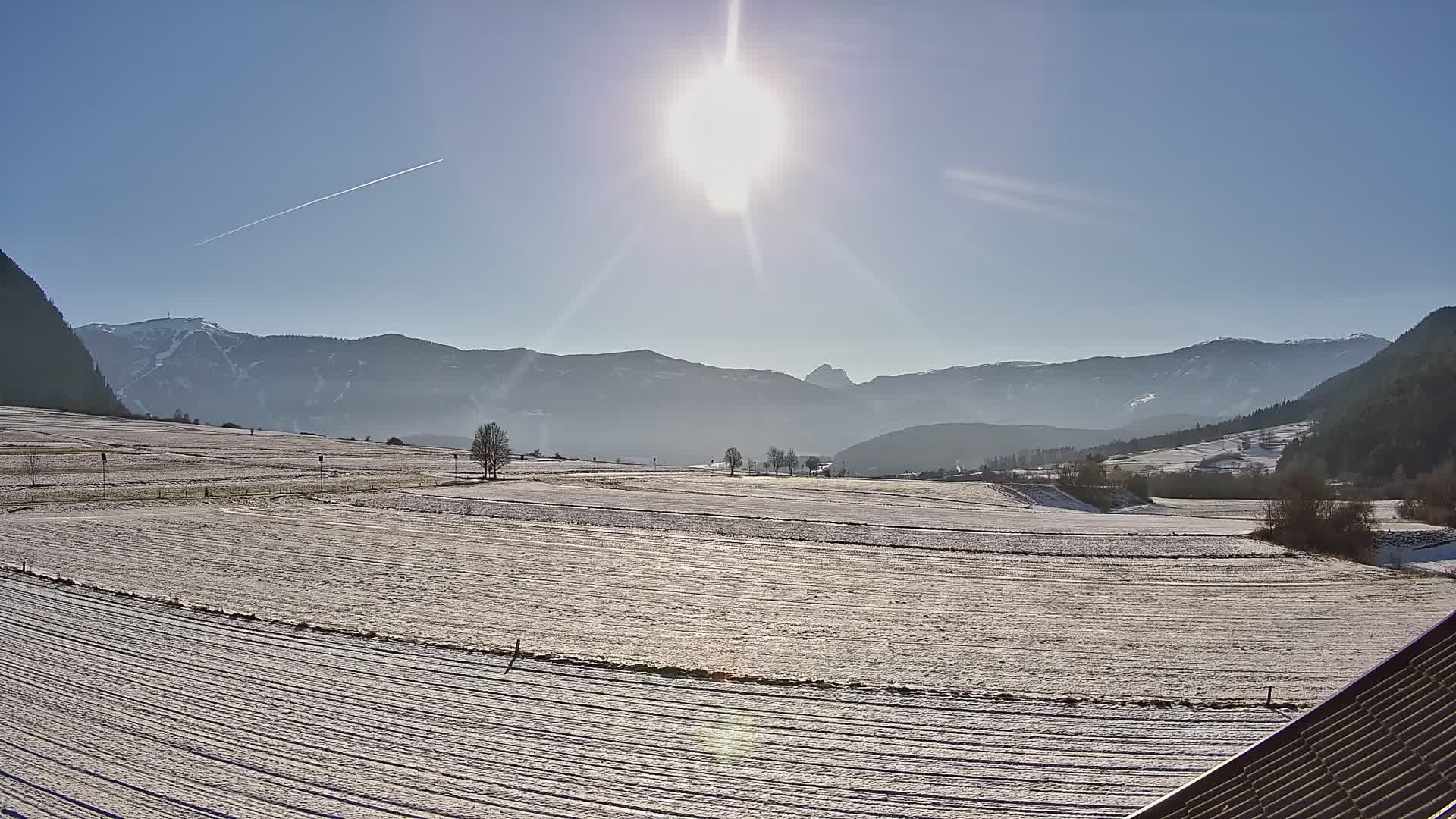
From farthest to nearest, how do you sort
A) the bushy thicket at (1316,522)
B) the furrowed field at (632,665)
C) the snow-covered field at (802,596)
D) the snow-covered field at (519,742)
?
the bushy thicket at (1316,522) → the snow-covered field at (802,596) → the furrowed field at (632,665) → the snow-covered field at (519,742)

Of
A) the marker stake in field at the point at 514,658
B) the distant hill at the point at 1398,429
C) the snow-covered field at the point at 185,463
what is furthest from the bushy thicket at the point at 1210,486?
the marker stake in field at the point at 514,658

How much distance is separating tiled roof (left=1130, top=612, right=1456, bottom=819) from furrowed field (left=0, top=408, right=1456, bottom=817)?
6580 millimetres

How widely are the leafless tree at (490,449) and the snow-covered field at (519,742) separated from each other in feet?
239

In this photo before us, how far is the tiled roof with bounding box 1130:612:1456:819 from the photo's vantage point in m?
5.51

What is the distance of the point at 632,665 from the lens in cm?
2006

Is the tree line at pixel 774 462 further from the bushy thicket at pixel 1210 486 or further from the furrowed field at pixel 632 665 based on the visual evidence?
the furrowed field at pixel 632 665

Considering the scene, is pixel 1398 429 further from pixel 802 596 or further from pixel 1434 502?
pixel 802 596

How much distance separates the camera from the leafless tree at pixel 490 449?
92.8m

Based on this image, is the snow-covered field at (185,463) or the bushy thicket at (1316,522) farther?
the snow-covered field at (185,463)

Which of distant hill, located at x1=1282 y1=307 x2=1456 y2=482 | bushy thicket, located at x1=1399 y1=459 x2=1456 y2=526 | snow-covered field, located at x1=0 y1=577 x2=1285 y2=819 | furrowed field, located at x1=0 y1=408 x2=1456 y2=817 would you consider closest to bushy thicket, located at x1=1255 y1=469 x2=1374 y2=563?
furrowed field, located at x1=0 y1=408 x2=1456 y2=817

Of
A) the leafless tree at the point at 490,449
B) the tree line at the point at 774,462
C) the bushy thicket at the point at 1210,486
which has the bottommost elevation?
the bushy thicket at the point at 1210,486

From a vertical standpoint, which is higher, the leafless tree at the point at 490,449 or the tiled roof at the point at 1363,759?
the leafless tree at the point at 490,449

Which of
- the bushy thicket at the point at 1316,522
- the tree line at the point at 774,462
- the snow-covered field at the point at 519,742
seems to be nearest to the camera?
the snow-covered field at the point at 519,742

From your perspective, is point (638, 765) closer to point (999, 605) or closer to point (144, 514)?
point (999, 605)
